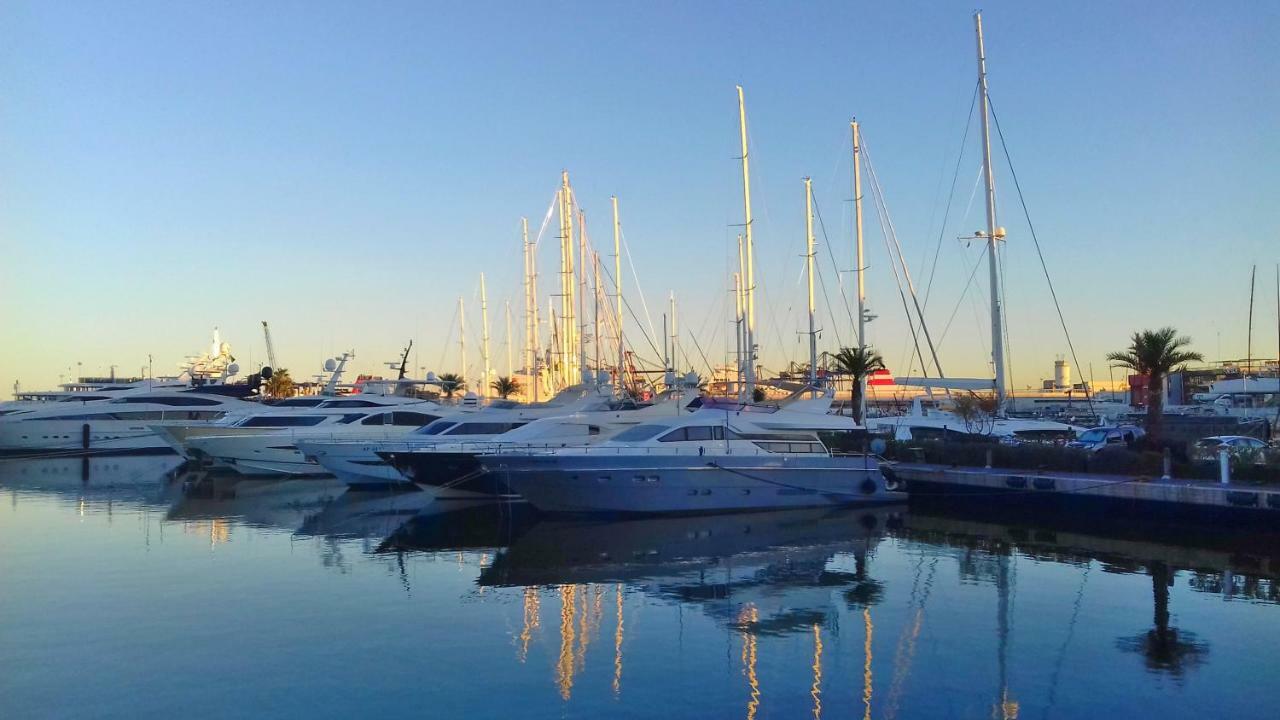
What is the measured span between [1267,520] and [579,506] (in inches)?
583

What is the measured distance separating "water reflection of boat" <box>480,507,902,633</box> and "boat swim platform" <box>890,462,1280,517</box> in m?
3.49

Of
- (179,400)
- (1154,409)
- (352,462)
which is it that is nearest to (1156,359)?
(1154,409)

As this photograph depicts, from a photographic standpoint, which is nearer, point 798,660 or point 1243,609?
point 798,660

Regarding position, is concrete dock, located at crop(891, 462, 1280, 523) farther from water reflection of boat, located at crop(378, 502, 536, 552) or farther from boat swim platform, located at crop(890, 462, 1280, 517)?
water reflection of boat, located at crop(378, 502, 536, 552)

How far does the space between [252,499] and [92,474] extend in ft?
45.5

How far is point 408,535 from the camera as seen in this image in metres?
23.6

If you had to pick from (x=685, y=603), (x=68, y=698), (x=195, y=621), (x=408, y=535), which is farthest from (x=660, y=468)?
(x=68, y=698)

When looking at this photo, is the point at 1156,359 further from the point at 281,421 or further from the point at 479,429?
the point at 281,421

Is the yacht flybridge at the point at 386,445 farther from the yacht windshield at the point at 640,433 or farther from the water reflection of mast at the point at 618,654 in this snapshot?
the water reflection of mast at the point at 618,654

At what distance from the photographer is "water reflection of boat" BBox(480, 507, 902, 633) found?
15.9 m

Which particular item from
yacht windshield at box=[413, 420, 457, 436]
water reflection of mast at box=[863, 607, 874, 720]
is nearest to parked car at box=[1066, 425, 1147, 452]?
yacht windshield at box=[413, 420, 457, 436]

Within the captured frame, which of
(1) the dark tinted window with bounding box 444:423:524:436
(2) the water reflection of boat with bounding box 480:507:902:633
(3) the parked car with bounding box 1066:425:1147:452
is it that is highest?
(1) the dark tinted window with bounding box 444:423:524:436

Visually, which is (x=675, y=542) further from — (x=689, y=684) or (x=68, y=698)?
(x=68, y=698)

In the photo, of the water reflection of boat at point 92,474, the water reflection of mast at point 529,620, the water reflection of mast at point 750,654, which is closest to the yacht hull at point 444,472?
the water reflection of boat at point 92,474
